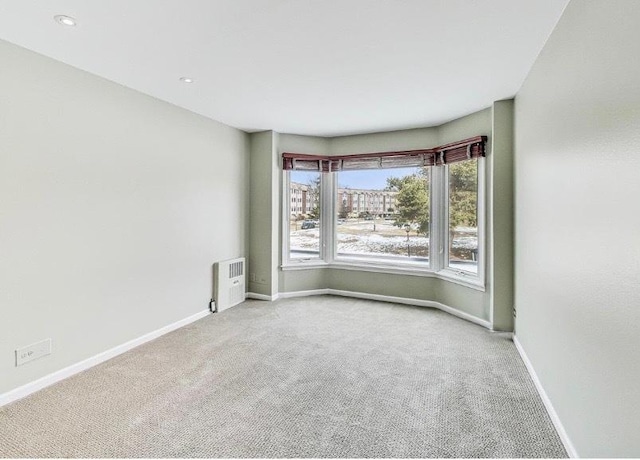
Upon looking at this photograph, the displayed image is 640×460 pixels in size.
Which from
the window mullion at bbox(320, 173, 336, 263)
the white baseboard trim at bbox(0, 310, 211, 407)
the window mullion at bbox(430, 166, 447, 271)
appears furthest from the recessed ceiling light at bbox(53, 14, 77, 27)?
the window mullion at bbox(430, 166, 447, 271)

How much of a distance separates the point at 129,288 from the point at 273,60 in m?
2.38

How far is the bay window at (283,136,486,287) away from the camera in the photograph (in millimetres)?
4090

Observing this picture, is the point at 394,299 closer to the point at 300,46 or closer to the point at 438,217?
the point at 438,217

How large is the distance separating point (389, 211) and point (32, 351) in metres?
4.08

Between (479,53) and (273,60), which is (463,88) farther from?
(273,60)

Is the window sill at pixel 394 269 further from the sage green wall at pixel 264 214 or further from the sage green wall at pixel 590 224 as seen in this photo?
the sage green wall at pixel 590 224

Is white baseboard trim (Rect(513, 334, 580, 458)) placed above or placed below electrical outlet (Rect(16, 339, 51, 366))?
below

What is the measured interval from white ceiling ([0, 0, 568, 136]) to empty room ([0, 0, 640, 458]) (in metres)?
0.02

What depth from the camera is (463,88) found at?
121 inches

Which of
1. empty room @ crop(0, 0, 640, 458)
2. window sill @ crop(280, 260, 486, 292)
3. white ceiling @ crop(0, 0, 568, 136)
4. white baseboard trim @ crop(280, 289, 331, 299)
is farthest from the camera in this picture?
white baseboard trim @ crop(280, 289, 331, 299)

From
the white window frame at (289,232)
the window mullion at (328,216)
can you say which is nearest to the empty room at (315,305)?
the white window frame at (289,232)

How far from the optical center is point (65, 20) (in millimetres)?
1979

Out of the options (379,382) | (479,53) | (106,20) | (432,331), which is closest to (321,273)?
(432,331)

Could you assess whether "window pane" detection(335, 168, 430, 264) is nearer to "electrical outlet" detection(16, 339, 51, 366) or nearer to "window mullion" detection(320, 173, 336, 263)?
"window mullion" detection(320, 173, 336, 263)
